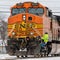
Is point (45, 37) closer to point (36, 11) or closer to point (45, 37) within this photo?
point (45, 37)

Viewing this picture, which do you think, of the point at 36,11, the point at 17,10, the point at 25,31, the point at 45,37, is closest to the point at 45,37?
the point at 45,37

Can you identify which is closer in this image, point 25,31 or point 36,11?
point 25,31

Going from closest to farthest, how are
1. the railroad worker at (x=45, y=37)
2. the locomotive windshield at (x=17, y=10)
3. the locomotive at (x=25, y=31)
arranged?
the locomotive at (x=25, y=31) → the railroad worker at (x=45, y=37) → the locomotive windshield at (x=17, y=10)

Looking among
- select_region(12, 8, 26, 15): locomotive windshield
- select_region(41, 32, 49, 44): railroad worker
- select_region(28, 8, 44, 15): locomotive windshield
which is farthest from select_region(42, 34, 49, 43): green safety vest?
select_region(12, 8, 26, 15): locomotive windshield

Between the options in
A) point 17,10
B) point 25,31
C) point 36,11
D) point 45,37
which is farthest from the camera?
point 17,10

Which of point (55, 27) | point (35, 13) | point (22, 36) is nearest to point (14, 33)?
point (22, 36)

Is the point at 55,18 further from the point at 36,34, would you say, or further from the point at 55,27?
the point at 36,34

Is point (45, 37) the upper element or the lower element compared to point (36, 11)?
lower

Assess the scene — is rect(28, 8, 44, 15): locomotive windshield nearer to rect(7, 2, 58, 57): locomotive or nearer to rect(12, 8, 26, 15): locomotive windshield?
rect(7, 2, 58, 57): locomotive

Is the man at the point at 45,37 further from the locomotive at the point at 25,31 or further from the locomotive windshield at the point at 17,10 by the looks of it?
the locomotive windshield at the point at 17,10

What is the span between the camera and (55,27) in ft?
95.0

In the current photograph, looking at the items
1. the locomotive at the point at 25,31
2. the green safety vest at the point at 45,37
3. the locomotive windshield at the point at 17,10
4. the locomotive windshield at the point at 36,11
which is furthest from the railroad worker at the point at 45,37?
the locomotive windshield at the point at 17,10

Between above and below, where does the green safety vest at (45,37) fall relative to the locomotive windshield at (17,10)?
below

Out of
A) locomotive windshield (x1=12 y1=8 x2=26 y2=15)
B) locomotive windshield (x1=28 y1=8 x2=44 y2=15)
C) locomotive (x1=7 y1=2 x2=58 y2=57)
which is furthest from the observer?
locomotive windshield (x1=12 y1=8 x2=26 y2=15)
